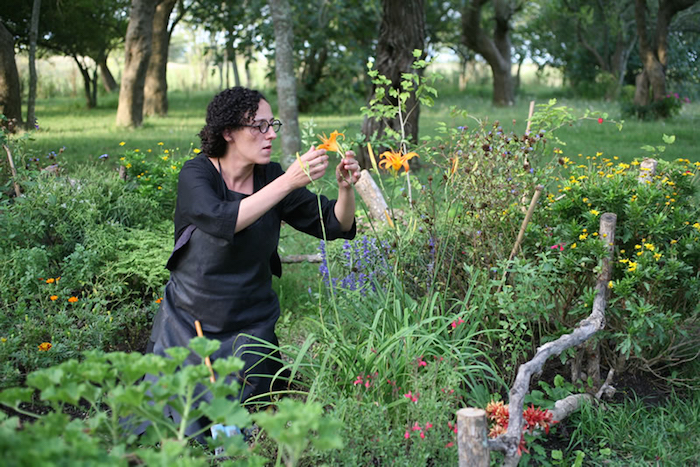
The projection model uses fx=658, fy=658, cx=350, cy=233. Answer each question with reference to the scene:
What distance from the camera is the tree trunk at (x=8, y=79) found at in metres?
9.27

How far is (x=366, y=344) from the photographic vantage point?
8.71 ft

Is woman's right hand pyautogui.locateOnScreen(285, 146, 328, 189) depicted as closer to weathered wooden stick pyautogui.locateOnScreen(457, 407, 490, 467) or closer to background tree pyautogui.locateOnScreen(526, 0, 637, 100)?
weathered wooden stick pyautogui.locateOnScreen(457, 407, 490, 467)

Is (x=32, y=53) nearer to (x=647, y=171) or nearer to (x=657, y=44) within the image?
(x=647, y=171)

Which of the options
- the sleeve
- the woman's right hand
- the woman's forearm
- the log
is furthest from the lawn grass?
the woman's right hand

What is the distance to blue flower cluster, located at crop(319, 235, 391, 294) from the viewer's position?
3357 mm

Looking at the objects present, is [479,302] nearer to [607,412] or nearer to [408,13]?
[607,412]

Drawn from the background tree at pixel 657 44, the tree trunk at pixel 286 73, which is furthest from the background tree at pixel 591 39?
the tree trunk at pixel 286 73

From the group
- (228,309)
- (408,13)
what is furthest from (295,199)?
(408,13)

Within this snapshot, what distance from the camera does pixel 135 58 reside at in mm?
12391

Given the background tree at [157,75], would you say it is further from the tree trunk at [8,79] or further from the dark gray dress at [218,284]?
the dark gray dress at [218,284]

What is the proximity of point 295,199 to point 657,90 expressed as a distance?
13.1 m

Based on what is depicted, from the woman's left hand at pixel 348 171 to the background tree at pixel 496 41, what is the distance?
16.3 metres

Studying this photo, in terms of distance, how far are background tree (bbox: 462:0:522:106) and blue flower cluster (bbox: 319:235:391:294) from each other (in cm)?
1558

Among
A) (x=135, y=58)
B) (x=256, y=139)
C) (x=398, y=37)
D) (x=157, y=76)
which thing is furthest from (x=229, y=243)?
(x=157, y=76)
